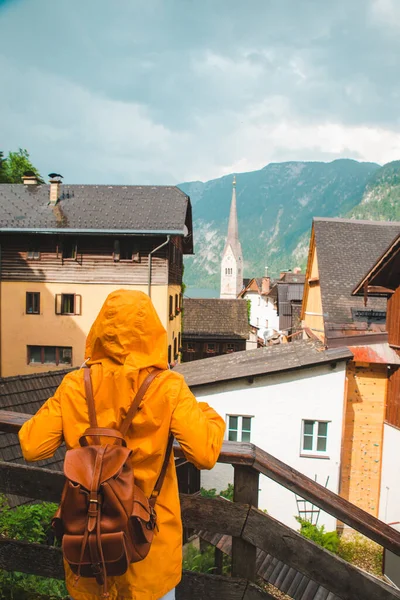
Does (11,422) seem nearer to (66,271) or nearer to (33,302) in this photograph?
(66,271)

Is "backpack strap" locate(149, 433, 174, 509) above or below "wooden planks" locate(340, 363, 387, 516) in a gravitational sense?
above

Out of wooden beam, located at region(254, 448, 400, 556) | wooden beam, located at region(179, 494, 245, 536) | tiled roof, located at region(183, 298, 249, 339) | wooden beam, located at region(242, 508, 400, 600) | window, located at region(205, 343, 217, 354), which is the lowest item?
window, located at region(205, 343, 217, 354)

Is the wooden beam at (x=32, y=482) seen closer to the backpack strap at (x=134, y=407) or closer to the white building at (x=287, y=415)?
the backpack strap at (x=134, y=407)

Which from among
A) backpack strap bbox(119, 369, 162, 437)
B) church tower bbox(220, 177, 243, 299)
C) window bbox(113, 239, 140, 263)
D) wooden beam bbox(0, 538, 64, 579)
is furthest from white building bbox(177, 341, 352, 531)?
church tower bbox(220, 177, 243, 299)

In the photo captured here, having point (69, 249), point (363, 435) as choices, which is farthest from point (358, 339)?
point (69, 249)

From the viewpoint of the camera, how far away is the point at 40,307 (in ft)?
68.7

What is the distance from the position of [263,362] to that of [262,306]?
38335mm

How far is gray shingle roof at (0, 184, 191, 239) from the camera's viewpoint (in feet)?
66.8

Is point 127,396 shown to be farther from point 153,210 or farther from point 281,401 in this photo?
point 153,210

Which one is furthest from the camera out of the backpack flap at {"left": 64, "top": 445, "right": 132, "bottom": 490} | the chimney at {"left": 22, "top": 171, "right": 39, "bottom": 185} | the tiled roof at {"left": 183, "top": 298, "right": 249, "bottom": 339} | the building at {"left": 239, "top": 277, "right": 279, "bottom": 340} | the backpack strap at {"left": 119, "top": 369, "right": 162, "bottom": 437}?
the building at {"left": 239, "top": 277, "right": 279, "bottom": 340}

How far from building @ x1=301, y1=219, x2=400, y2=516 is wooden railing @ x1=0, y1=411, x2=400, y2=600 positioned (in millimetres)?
10732

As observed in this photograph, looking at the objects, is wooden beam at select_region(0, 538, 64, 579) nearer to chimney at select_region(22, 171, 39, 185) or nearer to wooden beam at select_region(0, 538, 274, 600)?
wooden beam at select_region(0, 538, 274, 600)

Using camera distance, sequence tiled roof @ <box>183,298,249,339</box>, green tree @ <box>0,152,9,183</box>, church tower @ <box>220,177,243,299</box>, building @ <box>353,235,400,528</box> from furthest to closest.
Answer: church tower @ <box>220,177,243,299</box>, tiled roof @ <box>183,298,249,339</box>, green tree @ <box>0,152,9,183</box>, building @ <box>353,235,400,528</box>

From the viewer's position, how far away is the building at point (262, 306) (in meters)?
45.5
